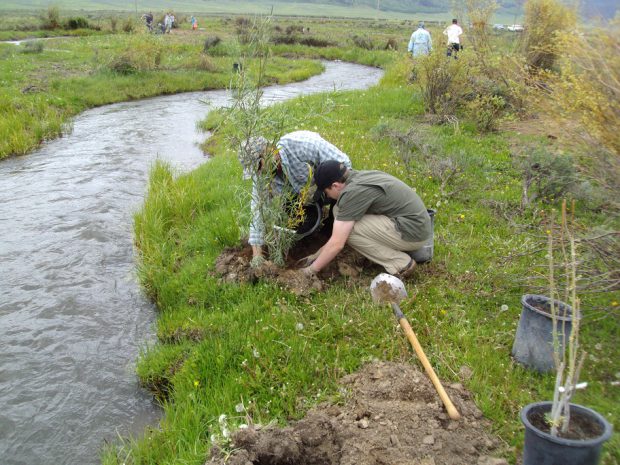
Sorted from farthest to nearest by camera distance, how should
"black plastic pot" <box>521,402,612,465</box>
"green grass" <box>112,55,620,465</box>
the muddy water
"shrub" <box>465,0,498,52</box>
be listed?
"shrub" <box>465,0,498,52</box>, the muddy water, "green grass" <box>112,55,620,465</box>, "black plastic pot" <box>521,402,612,465</box>

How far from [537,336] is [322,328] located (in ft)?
5.31

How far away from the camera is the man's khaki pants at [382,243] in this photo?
16.3 ft

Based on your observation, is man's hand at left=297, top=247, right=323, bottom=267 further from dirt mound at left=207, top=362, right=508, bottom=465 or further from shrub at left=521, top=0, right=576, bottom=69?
shrub at left=521, top=0, right=576, bottom=69

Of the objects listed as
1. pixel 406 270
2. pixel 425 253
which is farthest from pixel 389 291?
pixel 425 253

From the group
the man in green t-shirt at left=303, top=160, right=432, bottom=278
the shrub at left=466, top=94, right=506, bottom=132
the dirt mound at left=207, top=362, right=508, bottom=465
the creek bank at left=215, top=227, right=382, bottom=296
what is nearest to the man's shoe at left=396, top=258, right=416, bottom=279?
the man in green t-shirt at left=303, top=160, right=432, bottom=278

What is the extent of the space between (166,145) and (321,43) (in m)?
26.2

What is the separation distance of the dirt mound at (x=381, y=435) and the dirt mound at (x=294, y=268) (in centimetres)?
153

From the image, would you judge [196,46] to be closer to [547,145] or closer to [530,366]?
[547,145]

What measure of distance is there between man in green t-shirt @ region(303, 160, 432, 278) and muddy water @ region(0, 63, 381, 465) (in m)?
2.04

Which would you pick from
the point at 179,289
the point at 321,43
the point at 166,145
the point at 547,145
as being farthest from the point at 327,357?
the point at 321,43

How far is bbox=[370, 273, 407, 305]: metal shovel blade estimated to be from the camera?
4.60 metres

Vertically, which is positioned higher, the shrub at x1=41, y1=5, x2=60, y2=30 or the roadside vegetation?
the shrub at x1=41, y1=5, x2=60, y2=30

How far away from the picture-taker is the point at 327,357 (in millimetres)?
4059

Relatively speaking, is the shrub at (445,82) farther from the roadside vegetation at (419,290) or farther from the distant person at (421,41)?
the distant person at (421,41)
